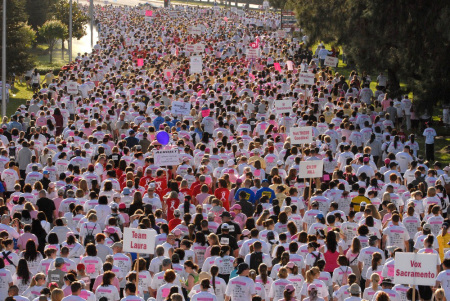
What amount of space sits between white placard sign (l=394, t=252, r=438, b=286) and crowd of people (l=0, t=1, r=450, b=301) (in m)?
0.22

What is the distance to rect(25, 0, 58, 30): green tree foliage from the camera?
69.1 metres

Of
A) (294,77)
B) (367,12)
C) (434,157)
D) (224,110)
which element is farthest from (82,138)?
(294,77)

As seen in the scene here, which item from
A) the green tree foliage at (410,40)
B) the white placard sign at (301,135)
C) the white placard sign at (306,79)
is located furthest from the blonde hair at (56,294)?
the white placard sign at (306,79)

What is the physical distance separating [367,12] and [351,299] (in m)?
16.2

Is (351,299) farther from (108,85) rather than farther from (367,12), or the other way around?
(108,85)

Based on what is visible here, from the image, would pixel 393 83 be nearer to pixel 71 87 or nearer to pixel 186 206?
pixel 71 87

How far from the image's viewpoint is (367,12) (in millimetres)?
26719

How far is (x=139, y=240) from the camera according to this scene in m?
13.2

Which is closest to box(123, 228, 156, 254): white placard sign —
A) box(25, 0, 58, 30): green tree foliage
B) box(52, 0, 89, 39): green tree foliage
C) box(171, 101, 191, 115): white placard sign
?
box(171, 101, 191, 115): white placard sign

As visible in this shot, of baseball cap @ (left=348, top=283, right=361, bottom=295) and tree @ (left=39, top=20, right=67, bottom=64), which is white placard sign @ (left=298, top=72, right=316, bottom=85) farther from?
tree @ (left=39, top=20, right=67, bottom=64)

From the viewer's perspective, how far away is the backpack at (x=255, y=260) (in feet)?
45.4

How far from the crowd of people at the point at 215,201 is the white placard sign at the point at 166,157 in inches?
11.0

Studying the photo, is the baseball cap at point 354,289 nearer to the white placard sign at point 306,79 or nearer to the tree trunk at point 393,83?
the white placard sign at point 306,79

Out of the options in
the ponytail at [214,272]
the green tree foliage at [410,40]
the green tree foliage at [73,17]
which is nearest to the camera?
the ponytail at [214,272]
